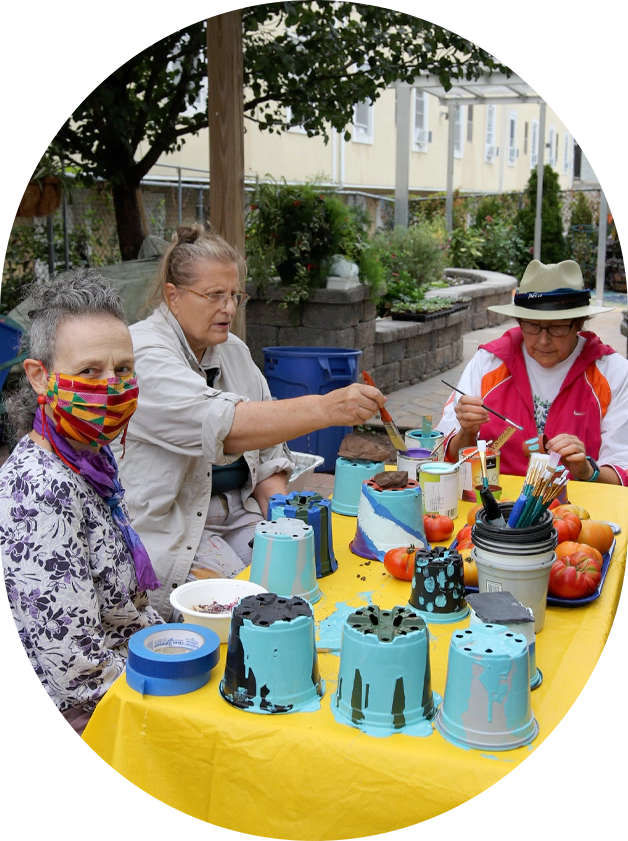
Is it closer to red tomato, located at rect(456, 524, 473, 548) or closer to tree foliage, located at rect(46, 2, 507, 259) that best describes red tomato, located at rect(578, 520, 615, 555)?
red tomato, located at rect(456, 524, 473, 548)

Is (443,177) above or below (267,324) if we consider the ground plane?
above

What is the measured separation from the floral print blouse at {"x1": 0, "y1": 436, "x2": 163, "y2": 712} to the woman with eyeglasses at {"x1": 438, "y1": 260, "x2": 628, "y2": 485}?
174 centimetres

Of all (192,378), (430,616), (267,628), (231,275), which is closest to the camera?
(267,628)

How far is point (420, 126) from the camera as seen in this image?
2361cm

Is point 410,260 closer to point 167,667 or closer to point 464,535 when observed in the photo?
point 464,535

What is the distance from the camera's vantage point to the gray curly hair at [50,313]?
2141 millimetres

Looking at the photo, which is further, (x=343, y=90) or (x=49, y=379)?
(x=343, y=90)

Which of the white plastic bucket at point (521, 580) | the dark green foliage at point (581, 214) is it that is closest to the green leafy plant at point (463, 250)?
the dark green foliage at point (581, 214)

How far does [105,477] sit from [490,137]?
93.8ft

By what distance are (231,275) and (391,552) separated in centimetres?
133

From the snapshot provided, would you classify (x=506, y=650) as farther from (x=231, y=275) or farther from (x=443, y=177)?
(x=443, y=177)

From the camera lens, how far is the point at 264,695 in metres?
1.61

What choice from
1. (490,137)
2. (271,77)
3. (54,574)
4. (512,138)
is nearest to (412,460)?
(54,574)

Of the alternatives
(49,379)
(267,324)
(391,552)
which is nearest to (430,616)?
(391,552)
